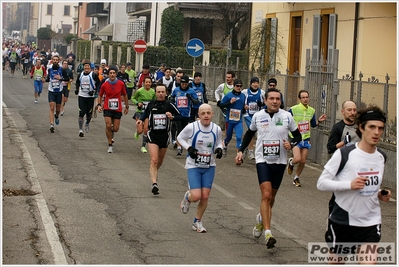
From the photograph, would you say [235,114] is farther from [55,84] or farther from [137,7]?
[137,7]

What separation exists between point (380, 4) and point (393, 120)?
26.2 ft

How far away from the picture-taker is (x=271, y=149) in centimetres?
947

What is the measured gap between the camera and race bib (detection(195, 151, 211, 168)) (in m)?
10.1

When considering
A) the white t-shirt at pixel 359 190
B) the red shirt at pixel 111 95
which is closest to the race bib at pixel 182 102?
the red shirt at pixel 111 95

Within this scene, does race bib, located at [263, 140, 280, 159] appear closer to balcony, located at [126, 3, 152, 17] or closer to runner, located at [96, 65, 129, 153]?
runner, located at [96, 65, 129, 153]

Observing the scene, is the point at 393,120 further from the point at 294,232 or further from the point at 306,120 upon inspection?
the point at 294,232

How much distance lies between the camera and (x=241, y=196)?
12.7m

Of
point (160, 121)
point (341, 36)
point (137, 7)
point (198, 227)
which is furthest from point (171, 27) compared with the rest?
point (198, 227)

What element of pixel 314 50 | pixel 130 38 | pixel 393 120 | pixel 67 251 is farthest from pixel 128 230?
pixel 130 38

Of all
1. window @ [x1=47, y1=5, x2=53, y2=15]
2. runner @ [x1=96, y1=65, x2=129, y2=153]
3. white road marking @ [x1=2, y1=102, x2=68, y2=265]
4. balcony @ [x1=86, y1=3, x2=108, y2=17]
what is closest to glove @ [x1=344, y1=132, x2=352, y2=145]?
white road marking @ [x1=2, y1=102, x2=68, y2=265]

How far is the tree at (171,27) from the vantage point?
47438 millimetres

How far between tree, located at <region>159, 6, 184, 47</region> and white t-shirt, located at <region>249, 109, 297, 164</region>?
38347 mm

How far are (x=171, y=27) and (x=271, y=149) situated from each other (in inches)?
1538

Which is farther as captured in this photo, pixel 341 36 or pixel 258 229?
pixel 341 36
